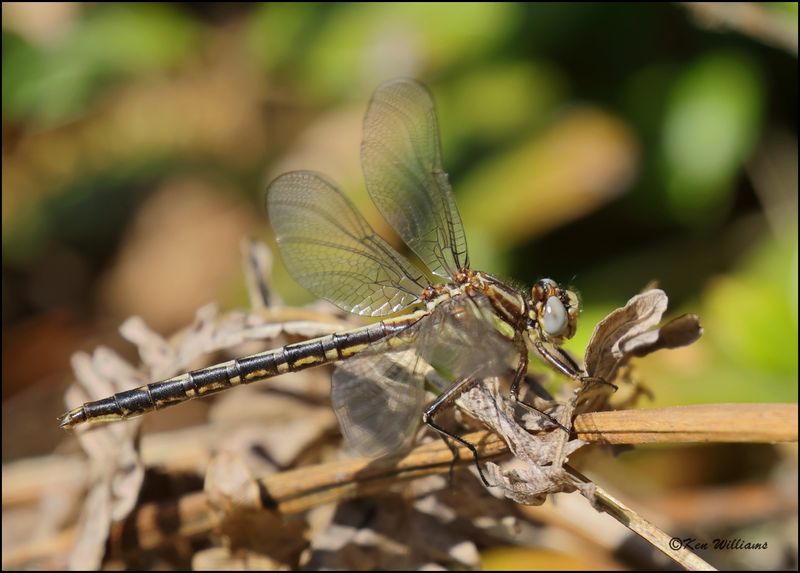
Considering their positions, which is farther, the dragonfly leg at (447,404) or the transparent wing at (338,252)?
the transparent wing at (338,252)

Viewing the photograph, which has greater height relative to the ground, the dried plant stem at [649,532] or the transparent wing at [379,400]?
the transparent wing at [379,400]

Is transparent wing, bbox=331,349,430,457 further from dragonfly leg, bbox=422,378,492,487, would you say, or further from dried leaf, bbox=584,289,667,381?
dried leaf, bbox=584,289,667,381

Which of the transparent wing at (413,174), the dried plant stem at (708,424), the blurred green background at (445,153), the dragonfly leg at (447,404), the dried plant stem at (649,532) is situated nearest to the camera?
the dried plant stem at (708,424)

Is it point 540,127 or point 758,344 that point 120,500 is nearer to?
point 758,344

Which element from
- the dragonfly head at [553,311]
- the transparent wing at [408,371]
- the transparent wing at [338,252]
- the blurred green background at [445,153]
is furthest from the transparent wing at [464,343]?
the blurred green background at [445,153]

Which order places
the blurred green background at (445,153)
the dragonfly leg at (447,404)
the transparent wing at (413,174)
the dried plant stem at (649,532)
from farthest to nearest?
the blurred green background at (445,153), the transparent wing at (413,174), the dragonfly leg at (447,404), the dried plant stem at (649,532)

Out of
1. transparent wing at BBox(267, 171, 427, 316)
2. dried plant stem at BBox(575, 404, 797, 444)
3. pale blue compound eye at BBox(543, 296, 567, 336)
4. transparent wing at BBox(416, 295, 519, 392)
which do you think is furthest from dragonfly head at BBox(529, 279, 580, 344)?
dried plant stem at BBox(575, 404, 797, 444)

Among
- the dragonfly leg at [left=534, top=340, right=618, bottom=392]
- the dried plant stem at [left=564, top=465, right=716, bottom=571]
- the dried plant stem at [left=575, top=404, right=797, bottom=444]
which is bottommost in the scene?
the dried plant stem at [left=564, top=465, right=716, bottom=571]

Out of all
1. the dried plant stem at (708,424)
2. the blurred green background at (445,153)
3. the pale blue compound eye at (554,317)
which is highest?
the blurred green background at (445,153)

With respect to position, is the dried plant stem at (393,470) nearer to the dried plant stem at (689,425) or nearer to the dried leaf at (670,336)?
the dried plant stem at (689,425)
